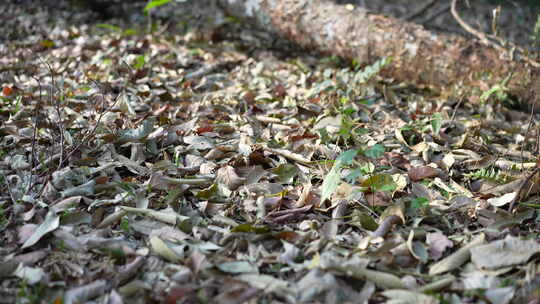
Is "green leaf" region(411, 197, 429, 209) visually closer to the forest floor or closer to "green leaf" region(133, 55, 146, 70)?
the forest floor

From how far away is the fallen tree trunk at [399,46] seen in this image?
10.6 feet

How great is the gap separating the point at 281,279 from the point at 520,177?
111cm

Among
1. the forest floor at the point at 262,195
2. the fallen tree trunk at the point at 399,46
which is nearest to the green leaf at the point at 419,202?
the forest floor at the point at 262,195

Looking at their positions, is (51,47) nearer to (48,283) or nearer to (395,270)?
(48,283)

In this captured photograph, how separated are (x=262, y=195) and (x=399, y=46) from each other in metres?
1.99

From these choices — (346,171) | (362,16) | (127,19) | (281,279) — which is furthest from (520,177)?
(127,19)

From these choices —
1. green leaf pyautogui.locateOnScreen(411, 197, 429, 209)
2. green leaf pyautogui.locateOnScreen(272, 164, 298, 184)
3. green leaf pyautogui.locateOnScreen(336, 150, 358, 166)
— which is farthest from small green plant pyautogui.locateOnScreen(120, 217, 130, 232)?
green leaf pyautogui.locateOnScreen(411, 197, 429, 209)

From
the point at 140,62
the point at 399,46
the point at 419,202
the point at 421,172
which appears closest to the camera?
the point at 419,202

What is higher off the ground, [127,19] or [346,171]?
[127,19]

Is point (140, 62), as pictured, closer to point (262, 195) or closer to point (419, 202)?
point (262, 195)

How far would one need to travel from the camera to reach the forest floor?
1.51m

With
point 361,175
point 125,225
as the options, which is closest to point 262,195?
point 361,175

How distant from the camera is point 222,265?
1.56 metres

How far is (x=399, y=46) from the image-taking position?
139 inches
